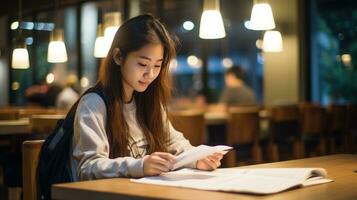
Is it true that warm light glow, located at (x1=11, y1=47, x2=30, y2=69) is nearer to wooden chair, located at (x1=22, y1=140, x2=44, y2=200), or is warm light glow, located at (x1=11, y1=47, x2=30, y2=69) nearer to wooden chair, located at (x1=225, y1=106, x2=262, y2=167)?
wooden chair, located at (x1=225, y1=106, x2=262, y2=167)

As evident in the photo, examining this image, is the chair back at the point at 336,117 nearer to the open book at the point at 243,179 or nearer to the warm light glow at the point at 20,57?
the warm light glow at the point at 20,57

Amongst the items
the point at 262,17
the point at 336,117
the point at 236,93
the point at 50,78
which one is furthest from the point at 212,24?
the point at 50,78

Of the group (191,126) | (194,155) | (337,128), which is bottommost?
(337,128)

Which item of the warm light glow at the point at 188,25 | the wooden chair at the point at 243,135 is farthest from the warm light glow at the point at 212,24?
the warm light glow at the point at 188,25

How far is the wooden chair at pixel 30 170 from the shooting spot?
2.00 m

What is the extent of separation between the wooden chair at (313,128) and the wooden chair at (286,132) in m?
0.11

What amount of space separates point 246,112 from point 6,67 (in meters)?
7.81

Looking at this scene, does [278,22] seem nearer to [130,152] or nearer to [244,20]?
[244,20]

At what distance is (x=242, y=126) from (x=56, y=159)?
3750 millimetres

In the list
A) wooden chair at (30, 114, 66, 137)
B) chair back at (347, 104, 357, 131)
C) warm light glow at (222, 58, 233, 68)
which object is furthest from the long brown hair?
warm light glow at (222, 58, 233, 68)

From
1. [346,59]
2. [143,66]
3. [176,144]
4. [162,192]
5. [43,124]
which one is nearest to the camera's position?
[162,192]

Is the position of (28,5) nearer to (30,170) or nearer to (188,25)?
(188,25)

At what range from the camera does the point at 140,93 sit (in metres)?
2.31

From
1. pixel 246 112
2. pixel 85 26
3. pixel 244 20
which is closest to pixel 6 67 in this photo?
pixel 85 26
